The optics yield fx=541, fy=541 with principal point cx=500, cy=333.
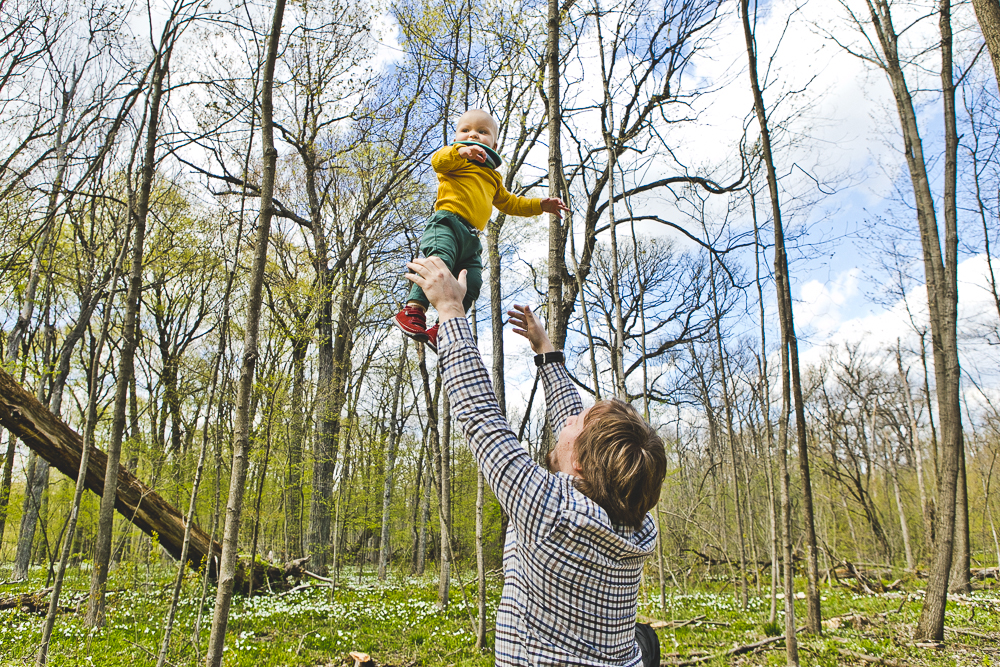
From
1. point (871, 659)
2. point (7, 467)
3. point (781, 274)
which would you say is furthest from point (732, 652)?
point (7, 467)

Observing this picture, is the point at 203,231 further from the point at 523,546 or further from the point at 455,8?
the point at 523,546

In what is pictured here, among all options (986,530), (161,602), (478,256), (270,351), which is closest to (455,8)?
(478,256)

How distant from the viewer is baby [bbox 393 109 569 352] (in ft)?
7.41

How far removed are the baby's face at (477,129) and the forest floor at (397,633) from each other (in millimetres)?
3864

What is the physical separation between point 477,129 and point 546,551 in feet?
6.55

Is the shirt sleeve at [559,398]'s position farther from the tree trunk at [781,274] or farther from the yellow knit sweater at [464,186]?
the tree trunk at [781,274]

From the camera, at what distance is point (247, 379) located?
240 centimetres

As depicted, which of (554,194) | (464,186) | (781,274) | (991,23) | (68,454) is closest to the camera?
(464,186)

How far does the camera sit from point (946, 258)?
789 cm

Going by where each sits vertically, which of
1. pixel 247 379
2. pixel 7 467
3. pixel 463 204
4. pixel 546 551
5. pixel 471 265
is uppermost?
pixel 463 204

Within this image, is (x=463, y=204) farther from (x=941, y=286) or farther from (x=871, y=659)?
(x=941, y=286)

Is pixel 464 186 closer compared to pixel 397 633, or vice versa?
pixel 464 186

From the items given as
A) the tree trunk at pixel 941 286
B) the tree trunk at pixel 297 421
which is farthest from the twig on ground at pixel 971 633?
the tree trunk at pixel 297 421

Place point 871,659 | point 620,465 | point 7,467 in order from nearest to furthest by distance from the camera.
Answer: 1. point 620,465
2. point 871,659
3. point 7,467
